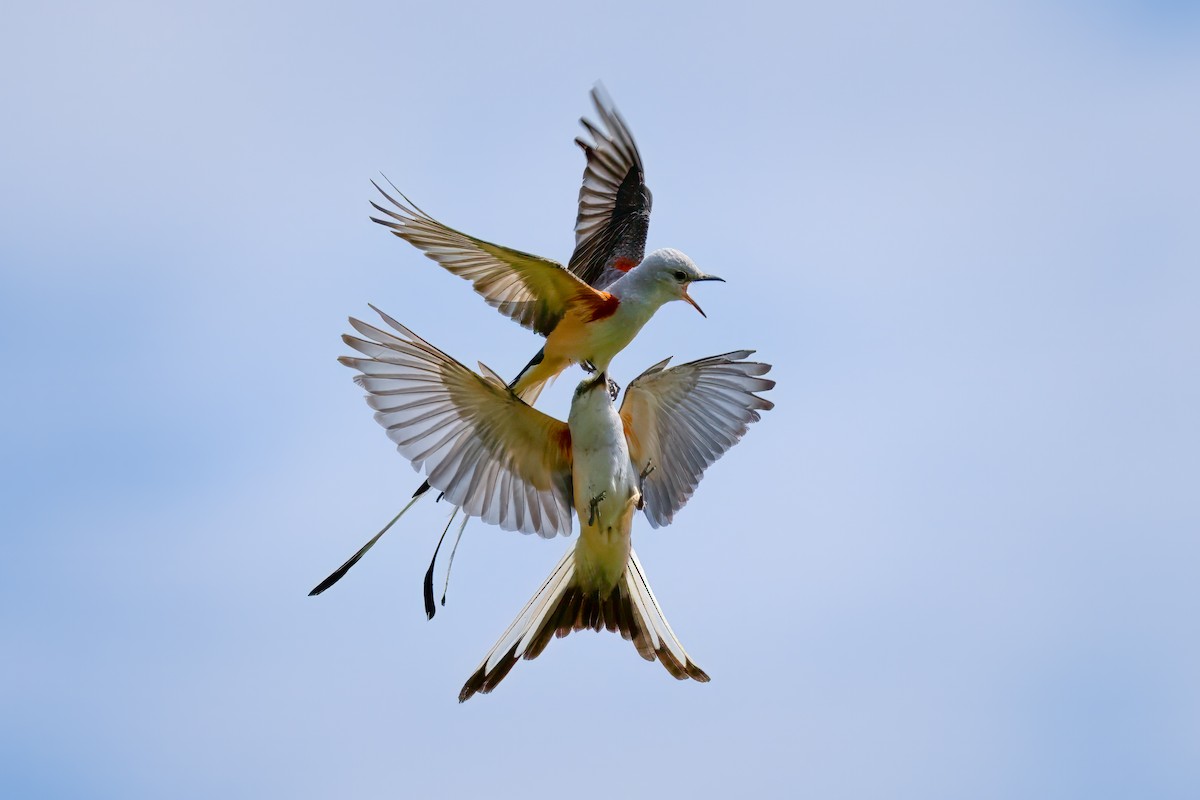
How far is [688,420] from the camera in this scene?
8062mm

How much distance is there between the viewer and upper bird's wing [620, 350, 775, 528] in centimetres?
799

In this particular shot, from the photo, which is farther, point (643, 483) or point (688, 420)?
point (688, 420)

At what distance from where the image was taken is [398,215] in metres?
7.26

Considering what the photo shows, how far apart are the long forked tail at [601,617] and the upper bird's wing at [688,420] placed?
39 centimetres

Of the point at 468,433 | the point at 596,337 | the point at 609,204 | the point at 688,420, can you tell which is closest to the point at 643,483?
the point at 688,420

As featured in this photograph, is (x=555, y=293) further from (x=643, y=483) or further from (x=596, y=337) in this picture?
(x=643, y=483)

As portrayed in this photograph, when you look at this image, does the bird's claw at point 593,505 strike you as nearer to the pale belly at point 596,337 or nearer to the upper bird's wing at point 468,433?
the upper bird's wing at point 468,433

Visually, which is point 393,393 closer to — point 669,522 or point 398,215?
point 398,215

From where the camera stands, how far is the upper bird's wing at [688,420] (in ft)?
26.2

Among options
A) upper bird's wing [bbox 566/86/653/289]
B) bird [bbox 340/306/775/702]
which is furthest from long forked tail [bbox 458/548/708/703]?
upper bird's wing [bbox 566/86/653/289]

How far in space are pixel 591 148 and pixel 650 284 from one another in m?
1.99

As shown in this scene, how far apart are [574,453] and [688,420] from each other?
0.78 meters

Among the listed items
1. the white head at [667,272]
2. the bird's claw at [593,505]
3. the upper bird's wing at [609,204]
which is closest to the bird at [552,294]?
the white head at [667,272]

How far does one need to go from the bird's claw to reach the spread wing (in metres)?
1.04
